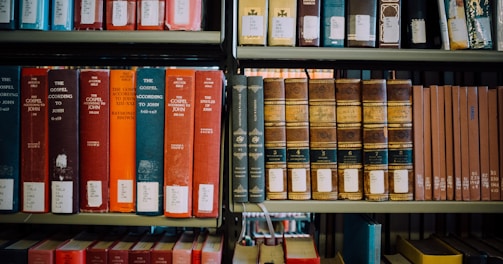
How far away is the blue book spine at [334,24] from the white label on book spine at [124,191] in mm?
617

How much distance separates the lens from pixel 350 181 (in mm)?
1015

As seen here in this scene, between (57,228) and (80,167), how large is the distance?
417mm

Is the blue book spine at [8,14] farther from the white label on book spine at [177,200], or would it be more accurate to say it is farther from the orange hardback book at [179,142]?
the white label on book spine at [177,200]

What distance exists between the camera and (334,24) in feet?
3.36

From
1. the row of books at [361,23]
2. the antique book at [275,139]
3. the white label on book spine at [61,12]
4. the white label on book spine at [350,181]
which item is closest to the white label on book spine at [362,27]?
the row of books at [361,23]

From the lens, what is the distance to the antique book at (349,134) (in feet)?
3.34

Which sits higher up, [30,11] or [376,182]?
[30,11]

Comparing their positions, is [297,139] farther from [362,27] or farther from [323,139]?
[362,27]

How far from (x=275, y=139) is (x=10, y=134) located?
664 mm

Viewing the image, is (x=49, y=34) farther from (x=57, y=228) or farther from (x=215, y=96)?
(x=57, y=228)

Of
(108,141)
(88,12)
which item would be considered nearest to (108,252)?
(108,141)

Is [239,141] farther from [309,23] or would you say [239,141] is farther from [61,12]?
[61,12]

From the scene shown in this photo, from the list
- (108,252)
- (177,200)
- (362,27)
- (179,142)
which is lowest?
(108,252)

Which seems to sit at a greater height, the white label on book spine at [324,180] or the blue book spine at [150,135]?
the blue book spine at [150,135]
